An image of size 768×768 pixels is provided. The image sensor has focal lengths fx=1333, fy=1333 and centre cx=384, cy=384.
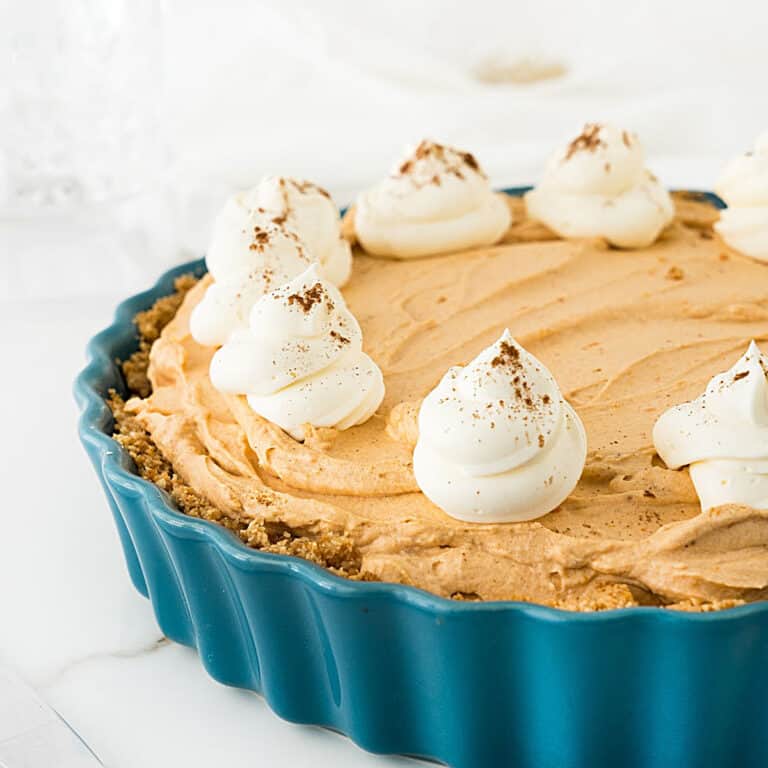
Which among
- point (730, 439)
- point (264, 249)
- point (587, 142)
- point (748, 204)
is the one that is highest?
point (264, 249)

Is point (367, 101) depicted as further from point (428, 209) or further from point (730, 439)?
point (730, 439)

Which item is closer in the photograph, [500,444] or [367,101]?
[500,444]

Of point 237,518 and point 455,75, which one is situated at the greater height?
point 237,518

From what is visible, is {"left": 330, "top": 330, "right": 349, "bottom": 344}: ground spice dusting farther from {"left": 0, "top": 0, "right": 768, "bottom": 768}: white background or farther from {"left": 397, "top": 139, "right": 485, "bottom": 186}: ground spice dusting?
{"left": 0, "top": 0, "right": 768, "bottom": 768}: white background

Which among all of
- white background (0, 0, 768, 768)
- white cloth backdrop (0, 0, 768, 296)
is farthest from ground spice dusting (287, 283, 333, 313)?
white cloth backdrop (0, 0, 768, 296)

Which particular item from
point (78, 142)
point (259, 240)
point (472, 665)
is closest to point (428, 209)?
point (259, 240)

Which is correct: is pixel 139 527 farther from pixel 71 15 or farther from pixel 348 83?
pixel 348 83
